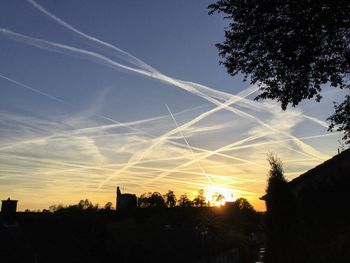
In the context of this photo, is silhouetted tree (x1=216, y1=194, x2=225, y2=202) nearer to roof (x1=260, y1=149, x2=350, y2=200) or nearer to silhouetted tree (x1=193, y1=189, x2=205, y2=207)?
silhouetted tree (x1=193, y1=189, x2=205, y2=207)

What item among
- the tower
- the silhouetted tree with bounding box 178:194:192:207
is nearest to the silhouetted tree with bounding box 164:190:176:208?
the silhouetted tree with bounding box 178:194:192:207

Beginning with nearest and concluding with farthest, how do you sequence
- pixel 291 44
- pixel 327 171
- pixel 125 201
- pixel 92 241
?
pixel 291 44 → pixel 327 171 → pixel 92 241 → pixel 125 201

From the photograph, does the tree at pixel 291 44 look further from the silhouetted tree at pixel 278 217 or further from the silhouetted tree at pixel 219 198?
the silhouetted tree at pixel 219 198

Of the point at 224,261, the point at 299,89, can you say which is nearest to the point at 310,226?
the point at 299,89

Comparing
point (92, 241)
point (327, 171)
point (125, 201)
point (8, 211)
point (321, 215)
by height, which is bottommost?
point (92, 241)

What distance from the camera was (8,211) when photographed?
32031 mm

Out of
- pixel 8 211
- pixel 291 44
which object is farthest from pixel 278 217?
pixel 8 211

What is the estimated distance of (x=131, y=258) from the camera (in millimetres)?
36688

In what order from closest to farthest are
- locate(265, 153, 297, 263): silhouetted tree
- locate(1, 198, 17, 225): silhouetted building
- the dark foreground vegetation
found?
locate(265, 153, 297, 263): silhouetted tree, the dark foreground vegetation, locate(1, 198, 17, 225): silhouetted building

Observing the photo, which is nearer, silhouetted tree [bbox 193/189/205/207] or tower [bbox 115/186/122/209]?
tower [bbox 115/186/122/209]

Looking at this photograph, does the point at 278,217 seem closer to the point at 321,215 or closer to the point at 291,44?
the point at 321,215

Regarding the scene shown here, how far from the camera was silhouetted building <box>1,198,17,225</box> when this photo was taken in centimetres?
3171

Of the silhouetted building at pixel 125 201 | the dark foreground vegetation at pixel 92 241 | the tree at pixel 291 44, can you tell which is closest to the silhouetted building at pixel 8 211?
the dark foreground vegetation at pixel 92 241

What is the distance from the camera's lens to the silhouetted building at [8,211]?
31.7m
